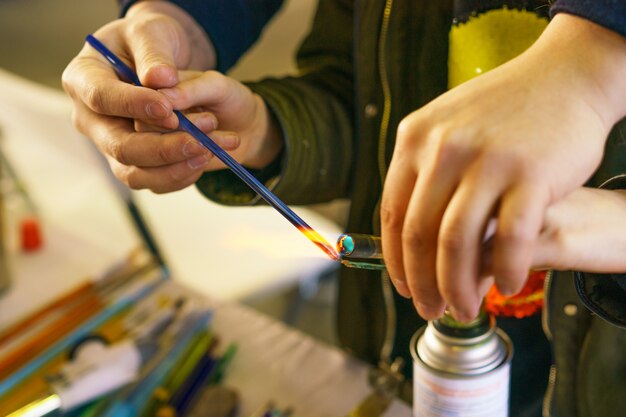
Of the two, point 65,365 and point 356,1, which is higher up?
point 356,1

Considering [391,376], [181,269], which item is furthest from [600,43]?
[181,269]

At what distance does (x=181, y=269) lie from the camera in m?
0.82

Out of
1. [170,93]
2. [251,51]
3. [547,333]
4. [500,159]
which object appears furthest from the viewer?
[251,51]

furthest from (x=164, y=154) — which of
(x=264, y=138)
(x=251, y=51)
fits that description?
(x=251, y=51)

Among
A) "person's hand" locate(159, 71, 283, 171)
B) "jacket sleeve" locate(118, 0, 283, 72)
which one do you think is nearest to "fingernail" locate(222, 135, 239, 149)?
"person's hand" locate(159, 71, 283, 171)

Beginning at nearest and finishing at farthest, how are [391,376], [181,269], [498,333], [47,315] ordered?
[498,333], [391,376], [47,315], [181,269]

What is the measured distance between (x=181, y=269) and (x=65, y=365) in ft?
1.04

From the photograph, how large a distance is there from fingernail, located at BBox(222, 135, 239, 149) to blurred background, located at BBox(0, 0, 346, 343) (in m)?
0.13

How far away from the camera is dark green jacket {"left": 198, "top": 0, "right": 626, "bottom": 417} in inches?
14.7

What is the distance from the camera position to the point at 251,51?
521mm

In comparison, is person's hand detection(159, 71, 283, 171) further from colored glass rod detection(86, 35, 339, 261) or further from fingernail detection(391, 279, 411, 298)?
fingernail detection(391, 279, 411, 298)

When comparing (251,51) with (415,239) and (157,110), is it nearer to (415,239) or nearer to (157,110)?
(157,110)

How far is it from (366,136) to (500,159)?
0.25 meters

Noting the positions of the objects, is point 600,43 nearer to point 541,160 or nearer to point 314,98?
point 541,160
